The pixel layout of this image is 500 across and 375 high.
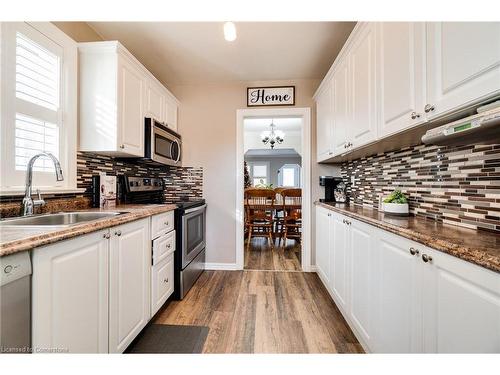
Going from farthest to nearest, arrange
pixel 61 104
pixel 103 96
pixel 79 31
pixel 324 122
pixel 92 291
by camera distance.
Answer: pixel 324 122 → pixel 79 31 → pixel 103 96 → pixel 61 104 → pixel 92 291

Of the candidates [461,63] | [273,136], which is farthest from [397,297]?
[273,136]

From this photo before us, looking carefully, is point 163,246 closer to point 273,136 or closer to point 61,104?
point 61,104

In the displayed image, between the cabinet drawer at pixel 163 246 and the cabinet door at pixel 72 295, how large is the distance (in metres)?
0.57

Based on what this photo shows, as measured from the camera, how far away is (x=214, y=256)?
2.91 m

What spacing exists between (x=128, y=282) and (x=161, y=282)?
507 mm

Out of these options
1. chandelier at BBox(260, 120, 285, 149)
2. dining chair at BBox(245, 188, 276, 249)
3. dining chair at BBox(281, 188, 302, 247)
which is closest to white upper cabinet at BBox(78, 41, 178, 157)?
dining chair at BBox(245, 188, 276, 249)

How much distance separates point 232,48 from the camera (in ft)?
7.35

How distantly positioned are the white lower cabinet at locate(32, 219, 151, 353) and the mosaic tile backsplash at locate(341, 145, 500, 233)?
1.80 metres

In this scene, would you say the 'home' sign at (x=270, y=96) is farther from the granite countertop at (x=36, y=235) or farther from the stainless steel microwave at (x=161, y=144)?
the granite countertop at (x=36, y=235)

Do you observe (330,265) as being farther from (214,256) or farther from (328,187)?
(214,256)

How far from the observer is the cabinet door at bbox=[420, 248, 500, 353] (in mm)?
601

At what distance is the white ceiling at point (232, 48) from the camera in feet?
6.39

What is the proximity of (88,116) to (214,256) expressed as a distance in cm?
205
